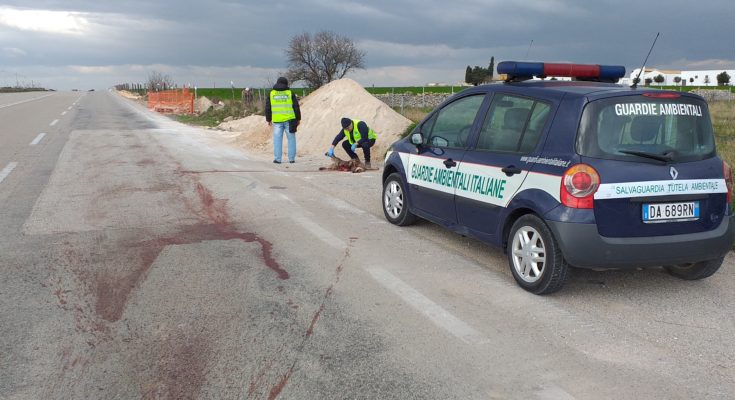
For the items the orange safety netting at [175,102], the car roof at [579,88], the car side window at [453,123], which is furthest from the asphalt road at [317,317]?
the orange safety netting at [175,102]

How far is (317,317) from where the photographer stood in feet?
13.4

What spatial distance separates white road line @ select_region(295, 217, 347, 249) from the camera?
603 centimetres

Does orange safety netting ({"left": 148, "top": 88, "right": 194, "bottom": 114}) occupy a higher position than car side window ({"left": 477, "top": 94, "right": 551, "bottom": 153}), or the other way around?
car side window ({"left": 477, "top": 94, "right": 551, "bottom": 153})

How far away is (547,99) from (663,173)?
3.40 ft

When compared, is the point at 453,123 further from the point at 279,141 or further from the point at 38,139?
the point at 38,139

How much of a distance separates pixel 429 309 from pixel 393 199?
2820 millimetres

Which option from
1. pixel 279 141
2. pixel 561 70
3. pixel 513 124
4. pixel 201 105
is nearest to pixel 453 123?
pixel 513 124

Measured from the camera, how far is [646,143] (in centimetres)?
434

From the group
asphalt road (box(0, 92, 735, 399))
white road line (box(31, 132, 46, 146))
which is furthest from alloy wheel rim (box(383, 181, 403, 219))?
white road line (box(31, 132, 46, 146))

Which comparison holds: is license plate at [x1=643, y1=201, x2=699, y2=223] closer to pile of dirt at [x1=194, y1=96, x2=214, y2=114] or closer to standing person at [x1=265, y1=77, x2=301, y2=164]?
standing person at [x1=265, y1=77, x2=301, y2=164]

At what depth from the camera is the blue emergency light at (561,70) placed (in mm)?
5238

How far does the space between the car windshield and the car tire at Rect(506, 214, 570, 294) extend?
684 mm

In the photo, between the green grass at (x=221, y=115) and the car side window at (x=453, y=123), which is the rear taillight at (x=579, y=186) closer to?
the car side window at (x=453, y=123)

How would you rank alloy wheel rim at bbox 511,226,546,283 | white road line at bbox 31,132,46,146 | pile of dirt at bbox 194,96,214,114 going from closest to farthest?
1. alloy wheel rim at bbox 511,226,546,283
2. white road line at bbox 31,132,46,146
3. pile of dirt at bbox 194,96,214,114
